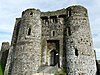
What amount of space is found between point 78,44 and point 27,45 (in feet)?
20.4

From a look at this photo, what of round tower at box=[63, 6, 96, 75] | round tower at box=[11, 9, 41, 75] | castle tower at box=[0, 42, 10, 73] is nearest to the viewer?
round tower at box=[63, 6, 96, 75]

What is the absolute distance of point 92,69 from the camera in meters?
21.1

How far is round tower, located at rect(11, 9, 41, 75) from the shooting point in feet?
71.5

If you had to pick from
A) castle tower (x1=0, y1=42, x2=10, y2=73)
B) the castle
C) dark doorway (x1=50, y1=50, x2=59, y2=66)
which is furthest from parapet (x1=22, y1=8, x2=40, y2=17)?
castle tower (x1=0, y1=42, x2=10, y2=73)

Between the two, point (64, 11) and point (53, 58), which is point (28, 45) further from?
point (64, 11)

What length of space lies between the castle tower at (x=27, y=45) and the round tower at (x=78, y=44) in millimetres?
3596

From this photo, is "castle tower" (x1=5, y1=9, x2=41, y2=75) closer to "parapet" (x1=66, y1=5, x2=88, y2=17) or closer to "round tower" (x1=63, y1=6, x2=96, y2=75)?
"round tower" (x1=63, y1=6, x2=96, y2=75)

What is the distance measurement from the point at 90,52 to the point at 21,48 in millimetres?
8388

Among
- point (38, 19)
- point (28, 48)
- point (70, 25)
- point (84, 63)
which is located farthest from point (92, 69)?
point (38, 19)

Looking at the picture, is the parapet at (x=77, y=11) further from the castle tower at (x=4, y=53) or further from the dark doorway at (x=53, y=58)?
the castle tower at (x=4, y=53)

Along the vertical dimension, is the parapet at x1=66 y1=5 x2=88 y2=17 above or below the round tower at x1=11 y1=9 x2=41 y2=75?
above

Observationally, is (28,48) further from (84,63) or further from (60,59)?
(84,63)

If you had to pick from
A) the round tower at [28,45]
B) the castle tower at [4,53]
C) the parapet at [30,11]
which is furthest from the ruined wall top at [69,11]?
the castle tower at [4,53]

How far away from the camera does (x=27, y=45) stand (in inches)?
900
